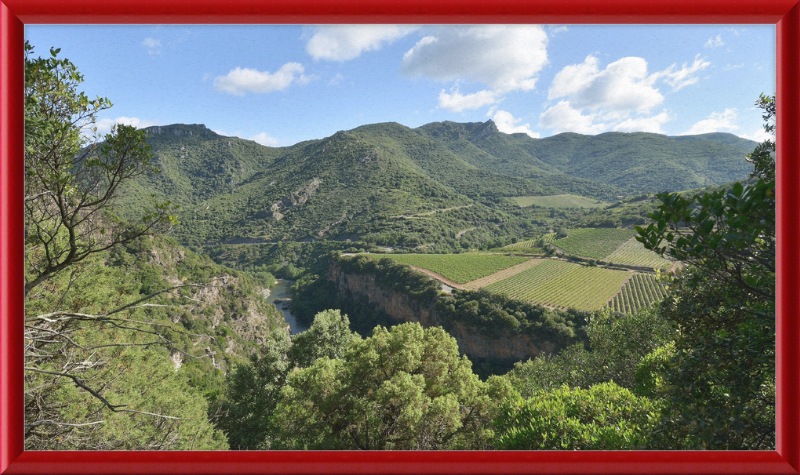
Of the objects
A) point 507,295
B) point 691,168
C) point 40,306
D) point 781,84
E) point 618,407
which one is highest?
point 691,168

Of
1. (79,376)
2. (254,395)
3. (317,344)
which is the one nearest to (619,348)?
(79,376)

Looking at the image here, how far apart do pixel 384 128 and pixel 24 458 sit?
101m

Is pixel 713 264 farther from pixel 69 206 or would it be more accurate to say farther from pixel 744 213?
pixel 69 206

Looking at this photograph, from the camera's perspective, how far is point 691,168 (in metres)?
48.8

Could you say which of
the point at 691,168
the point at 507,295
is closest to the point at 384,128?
the point at 691,168

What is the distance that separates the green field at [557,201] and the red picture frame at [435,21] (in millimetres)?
80774

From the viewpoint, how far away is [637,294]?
2477 centimetres

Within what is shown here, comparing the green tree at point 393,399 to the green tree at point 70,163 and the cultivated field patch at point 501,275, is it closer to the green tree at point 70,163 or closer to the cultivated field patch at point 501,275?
the green tree at point 70,163

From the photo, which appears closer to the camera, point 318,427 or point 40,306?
point 40,306

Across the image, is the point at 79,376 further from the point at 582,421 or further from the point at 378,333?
the point at 582,421

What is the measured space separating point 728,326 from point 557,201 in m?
86.4

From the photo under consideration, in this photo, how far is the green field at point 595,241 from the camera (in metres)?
35.2

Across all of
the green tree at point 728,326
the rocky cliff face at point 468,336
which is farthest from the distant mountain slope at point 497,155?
the green tree at point 728,326

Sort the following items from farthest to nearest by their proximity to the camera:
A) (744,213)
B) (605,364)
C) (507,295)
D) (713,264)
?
(507,295) < (605,364) < (713,264) < (744,213)
